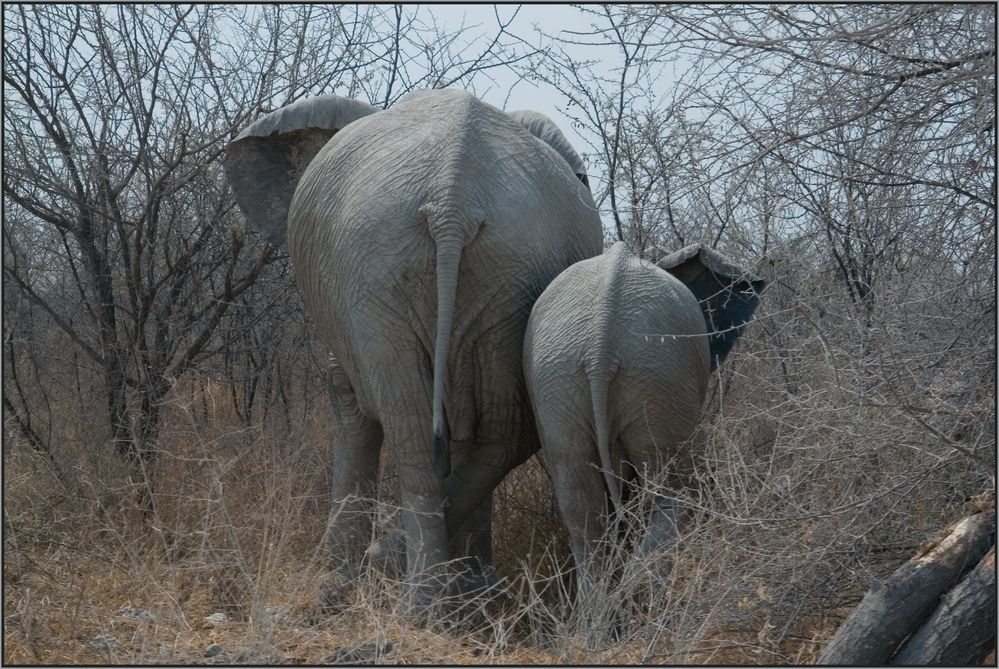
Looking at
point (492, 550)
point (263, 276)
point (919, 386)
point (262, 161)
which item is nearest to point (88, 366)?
point (263, 276)

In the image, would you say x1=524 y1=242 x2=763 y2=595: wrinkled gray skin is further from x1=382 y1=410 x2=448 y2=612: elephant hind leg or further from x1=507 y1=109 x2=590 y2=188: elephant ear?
x1=507 y1=109 x2=590 y2=188: elephant ear

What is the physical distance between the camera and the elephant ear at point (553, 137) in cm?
543

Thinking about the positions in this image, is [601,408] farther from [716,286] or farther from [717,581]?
[716,286]

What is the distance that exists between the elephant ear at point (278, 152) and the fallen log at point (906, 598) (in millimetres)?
3331

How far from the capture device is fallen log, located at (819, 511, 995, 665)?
3.51 meters

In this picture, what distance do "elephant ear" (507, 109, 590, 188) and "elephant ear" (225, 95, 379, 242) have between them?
773mm

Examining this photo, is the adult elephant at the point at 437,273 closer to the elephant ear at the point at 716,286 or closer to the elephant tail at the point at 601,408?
the elephant ear at the point at 716,286

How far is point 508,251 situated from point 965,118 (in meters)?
1.75

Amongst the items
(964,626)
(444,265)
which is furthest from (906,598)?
(444,265)

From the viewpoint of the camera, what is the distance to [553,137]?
5512 millimetres

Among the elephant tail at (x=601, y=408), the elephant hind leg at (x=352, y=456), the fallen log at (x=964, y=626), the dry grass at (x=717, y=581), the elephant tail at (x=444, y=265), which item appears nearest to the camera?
the fallen log at (x=964, y=626)

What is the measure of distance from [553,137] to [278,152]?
4.59 feet

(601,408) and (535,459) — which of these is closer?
(601,408)

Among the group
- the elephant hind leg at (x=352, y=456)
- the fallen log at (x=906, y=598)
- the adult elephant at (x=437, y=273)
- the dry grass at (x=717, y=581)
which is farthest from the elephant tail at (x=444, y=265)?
the fallen log at (x=906, y=598)
